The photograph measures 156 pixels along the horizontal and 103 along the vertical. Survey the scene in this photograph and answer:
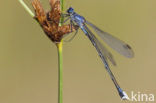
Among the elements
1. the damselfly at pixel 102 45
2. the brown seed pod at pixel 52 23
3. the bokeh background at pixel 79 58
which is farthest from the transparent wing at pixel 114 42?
the brown seed pod at pixel 52 23

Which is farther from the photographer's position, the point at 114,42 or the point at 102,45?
the point at 114,42

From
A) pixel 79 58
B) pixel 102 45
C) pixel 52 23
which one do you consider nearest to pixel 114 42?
pixel 102 45

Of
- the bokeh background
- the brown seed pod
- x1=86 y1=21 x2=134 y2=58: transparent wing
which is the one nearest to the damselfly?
x1=86 y1=21 x2=134 y2=58: transparent wing

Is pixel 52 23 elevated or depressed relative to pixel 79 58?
depressed

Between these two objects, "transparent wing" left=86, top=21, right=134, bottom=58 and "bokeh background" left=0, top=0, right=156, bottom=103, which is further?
"bokeh background" left=0, top=0, right=156, bottom=103

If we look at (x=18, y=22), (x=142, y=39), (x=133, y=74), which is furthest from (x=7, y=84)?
(x=142, y=39)

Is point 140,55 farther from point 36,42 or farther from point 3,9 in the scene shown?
point 3,9

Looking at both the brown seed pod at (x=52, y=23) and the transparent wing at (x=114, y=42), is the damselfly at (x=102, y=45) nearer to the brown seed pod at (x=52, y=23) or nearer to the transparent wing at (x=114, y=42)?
the transparent wing at (x=114, y=42)

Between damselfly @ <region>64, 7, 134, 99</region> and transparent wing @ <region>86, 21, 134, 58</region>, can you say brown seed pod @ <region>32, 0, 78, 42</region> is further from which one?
transparent wing @ <region>86, 21, 134, 58</region>

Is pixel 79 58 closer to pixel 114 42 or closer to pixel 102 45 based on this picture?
pixel 114 42
